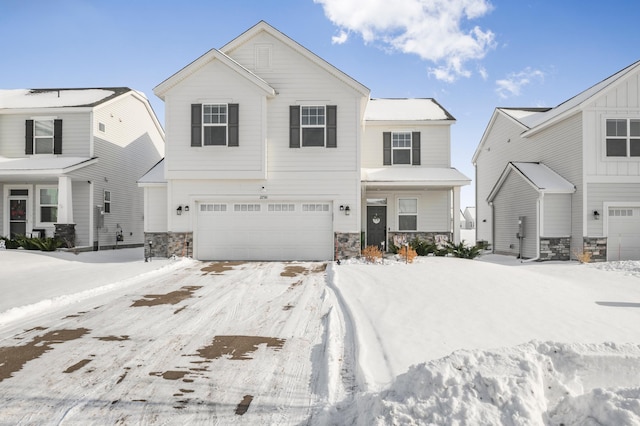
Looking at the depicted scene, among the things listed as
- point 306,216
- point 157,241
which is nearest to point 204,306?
point 306,216

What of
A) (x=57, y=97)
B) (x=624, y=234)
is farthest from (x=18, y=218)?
(x=624, y=234)

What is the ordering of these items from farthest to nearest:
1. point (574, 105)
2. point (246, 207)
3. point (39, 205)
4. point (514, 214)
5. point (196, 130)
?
1. point (39, 205)
2. point (514, 214)
3. point (574, 105)
4. point (246, 207)
5. point (196, 130)

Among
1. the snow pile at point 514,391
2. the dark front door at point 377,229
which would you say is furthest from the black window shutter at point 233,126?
the snow pile at point 514,391

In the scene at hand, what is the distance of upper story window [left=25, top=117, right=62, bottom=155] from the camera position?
18.0m

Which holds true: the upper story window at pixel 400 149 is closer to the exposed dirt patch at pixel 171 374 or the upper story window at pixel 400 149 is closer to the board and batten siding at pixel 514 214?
the board and batten siding at pixel 514 214

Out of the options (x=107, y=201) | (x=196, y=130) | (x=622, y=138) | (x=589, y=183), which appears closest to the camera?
(x=196, y=130)

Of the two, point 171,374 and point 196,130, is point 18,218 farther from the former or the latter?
point 171,374

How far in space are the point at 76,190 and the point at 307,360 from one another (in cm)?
1717

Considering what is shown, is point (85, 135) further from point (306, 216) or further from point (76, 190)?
point (306, 216)

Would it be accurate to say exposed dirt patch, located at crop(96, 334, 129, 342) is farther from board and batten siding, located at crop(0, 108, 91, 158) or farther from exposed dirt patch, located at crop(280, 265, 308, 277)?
board and batten siding, located at crop(0, 108, 91, 158)

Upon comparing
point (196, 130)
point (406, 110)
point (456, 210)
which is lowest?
point (456, 210)

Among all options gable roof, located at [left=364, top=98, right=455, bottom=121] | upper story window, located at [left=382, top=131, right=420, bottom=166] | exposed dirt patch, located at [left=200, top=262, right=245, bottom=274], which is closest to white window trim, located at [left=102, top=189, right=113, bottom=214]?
exposed dirt patch, located at [left=200, top=262, right=245, bottom=274]

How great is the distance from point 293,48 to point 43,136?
12190 mm

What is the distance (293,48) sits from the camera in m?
14.3
